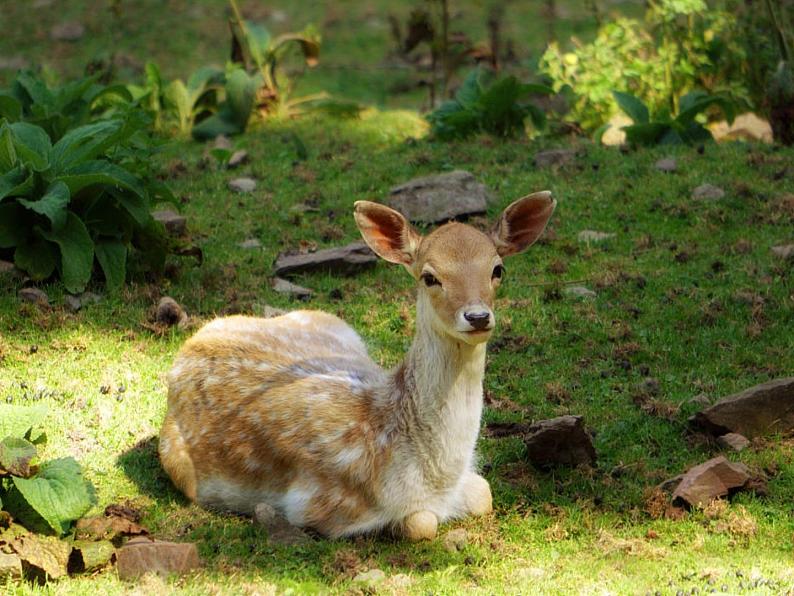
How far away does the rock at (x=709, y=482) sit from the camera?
6730 millimetres

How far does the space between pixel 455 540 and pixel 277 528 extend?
0.90 m

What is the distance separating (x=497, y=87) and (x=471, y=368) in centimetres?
654

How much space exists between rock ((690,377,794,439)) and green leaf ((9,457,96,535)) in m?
3.52

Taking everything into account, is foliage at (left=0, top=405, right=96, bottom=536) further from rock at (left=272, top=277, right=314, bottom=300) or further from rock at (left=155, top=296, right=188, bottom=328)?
rock at (left=272, top=277, right=314, bottom=300)

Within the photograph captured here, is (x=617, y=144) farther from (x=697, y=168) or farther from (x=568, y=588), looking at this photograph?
(x=568, y=588)

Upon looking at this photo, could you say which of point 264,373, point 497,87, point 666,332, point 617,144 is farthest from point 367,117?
point 264,373

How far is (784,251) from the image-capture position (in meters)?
10.0

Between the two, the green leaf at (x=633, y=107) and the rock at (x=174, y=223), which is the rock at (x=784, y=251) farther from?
the rock at (x=174, y=223)

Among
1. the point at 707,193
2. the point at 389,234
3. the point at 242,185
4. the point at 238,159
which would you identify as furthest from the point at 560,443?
the point at 238,159

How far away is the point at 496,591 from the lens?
6051mm

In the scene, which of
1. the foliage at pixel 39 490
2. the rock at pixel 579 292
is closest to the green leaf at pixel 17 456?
the foliage at pixel 39 490

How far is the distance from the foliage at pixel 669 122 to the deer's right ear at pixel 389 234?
6.02m

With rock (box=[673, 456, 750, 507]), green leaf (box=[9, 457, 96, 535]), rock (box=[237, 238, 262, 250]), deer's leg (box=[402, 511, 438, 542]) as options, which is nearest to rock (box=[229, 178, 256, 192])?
rock (box=[237, 238, 262, 250])

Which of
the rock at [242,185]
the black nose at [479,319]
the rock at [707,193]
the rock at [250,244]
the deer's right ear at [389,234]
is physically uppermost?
the deer's right ear at [389,234]
